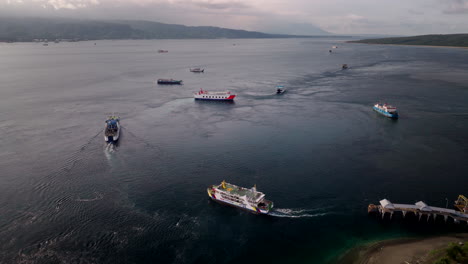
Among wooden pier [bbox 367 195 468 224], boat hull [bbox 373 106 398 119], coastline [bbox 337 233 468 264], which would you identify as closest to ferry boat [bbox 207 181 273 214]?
coastline [bbox 337 233 468 264]

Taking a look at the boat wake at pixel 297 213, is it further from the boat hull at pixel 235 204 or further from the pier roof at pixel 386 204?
the pier roof at pixel 386 204

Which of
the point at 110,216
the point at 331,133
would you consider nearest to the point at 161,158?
the point at 110,216

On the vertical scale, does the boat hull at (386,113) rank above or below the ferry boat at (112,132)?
above

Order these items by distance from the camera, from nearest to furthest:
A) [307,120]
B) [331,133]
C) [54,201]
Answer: [54,201] < [331,133] < [307,120]

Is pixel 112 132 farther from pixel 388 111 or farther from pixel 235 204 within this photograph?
pixel 388 111

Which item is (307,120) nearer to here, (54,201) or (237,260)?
(237,260)

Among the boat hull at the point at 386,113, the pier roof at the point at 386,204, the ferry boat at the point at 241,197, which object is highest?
the boat hull at the point at 386,113

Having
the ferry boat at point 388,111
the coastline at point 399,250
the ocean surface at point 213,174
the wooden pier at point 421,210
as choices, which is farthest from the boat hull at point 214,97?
the coastline at point 399,250

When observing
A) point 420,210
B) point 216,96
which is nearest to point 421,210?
point 420,210
